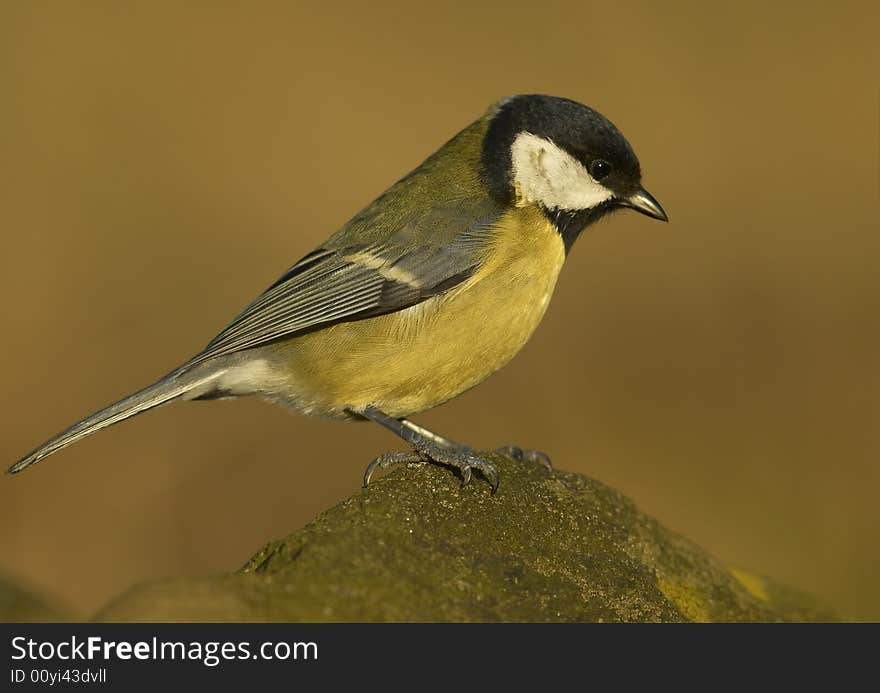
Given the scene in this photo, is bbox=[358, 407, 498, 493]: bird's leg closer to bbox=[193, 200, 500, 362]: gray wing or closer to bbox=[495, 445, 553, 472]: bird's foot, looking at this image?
bbox=[495, 445, 553, 472]: bird's foot

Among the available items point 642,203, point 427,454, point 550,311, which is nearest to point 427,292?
point 427,454

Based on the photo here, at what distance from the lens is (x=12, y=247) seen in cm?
907

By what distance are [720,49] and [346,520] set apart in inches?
381

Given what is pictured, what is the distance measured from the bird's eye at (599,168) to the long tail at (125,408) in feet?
6.21

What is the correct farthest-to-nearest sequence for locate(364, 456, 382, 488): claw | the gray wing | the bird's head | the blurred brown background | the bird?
the blurred brown background, the bird's head, the gray wing, the bird, locate(364, 456, 382, 488): claw

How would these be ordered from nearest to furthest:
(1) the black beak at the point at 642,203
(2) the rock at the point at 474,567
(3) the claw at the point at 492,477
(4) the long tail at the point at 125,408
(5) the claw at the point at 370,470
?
(2) the rock at the point at 474,567
(3) the claw at the point at 492,477
(5) the claw at the point at 370,470
(4) the long tail at the point at 125,408
(1) the black beak at the point at 642,203

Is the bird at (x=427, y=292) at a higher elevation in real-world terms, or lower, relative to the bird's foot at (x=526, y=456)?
higher

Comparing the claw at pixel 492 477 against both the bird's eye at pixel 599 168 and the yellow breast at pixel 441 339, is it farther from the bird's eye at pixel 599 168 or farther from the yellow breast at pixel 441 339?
the bird's eye at pixel 599 168

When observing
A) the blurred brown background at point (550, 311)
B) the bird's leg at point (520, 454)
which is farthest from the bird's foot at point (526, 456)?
the blurred brown background at point (550, 311)

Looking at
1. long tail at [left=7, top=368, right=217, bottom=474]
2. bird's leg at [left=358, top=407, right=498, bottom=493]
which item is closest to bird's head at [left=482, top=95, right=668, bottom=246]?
bird's leg at [left=358, top=407, right=498, bottom=493]

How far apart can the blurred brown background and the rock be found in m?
3.24

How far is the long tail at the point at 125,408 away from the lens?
4328mm

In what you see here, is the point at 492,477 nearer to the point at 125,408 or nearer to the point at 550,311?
the point at 125,408

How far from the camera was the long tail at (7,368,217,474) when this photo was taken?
433 cm
